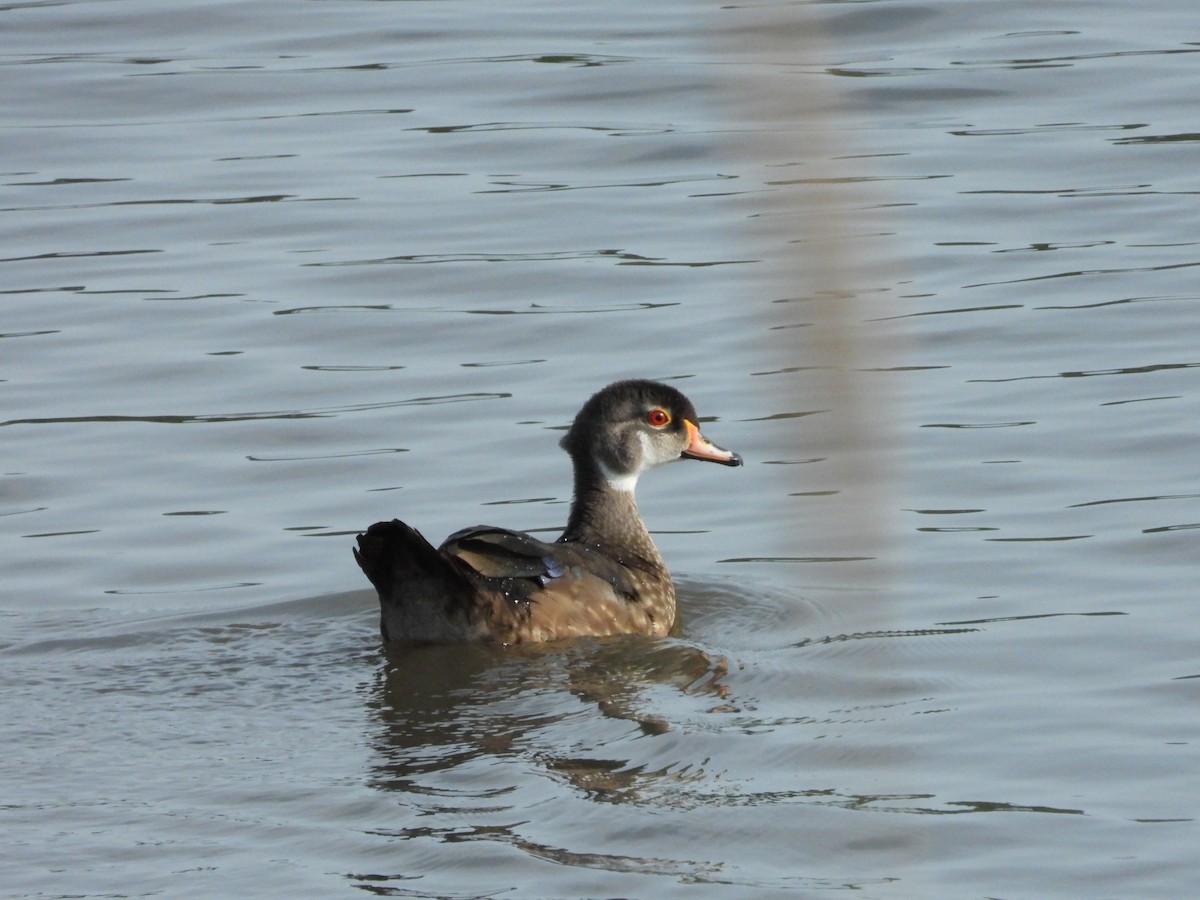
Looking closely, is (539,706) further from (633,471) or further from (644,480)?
(644,480)

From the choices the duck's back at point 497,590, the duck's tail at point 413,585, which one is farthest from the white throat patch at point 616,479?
the duck's tail at point 413,585

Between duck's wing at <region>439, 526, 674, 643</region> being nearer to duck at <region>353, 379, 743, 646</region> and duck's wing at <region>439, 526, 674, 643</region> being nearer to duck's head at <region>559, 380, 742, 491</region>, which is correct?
duck at <region>353, 379, 743, 646</region>

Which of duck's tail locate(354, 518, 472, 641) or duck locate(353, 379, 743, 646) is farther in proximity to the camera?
duck locate(353, 379, 743, 646)

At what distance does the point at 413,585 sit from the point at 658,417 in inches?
65.4

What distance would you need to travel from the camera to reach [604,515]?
29.8ft

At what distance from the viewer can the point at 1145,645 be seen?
7.62 meters

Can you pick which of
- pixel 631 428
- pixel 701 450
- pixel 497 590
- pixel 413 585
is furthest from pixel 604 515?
pixel 413 585

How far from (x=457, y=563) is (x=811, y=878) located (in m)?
2.83

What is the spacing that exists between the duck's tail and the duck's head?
4.40 feet

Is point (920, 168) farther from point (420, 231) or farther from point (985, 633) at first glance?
point (985, 633)

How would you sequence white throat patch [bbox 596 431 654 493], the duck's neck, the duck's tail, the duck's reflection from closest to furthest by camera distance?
the duck's reflection
the duck's tail
the duck's neck
white throat patch [bbox 596 431 654 493]

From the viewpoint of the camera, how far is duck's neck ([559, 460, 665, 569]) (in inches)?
353

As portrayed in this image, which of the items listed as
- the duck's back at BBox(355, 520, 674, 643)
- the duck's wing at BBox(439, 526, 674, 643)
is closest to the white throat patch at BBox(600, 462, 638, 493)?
the duck's wing at BBox(439, 526, 674, 643)

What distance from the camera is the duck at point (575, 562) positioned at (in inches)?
308
